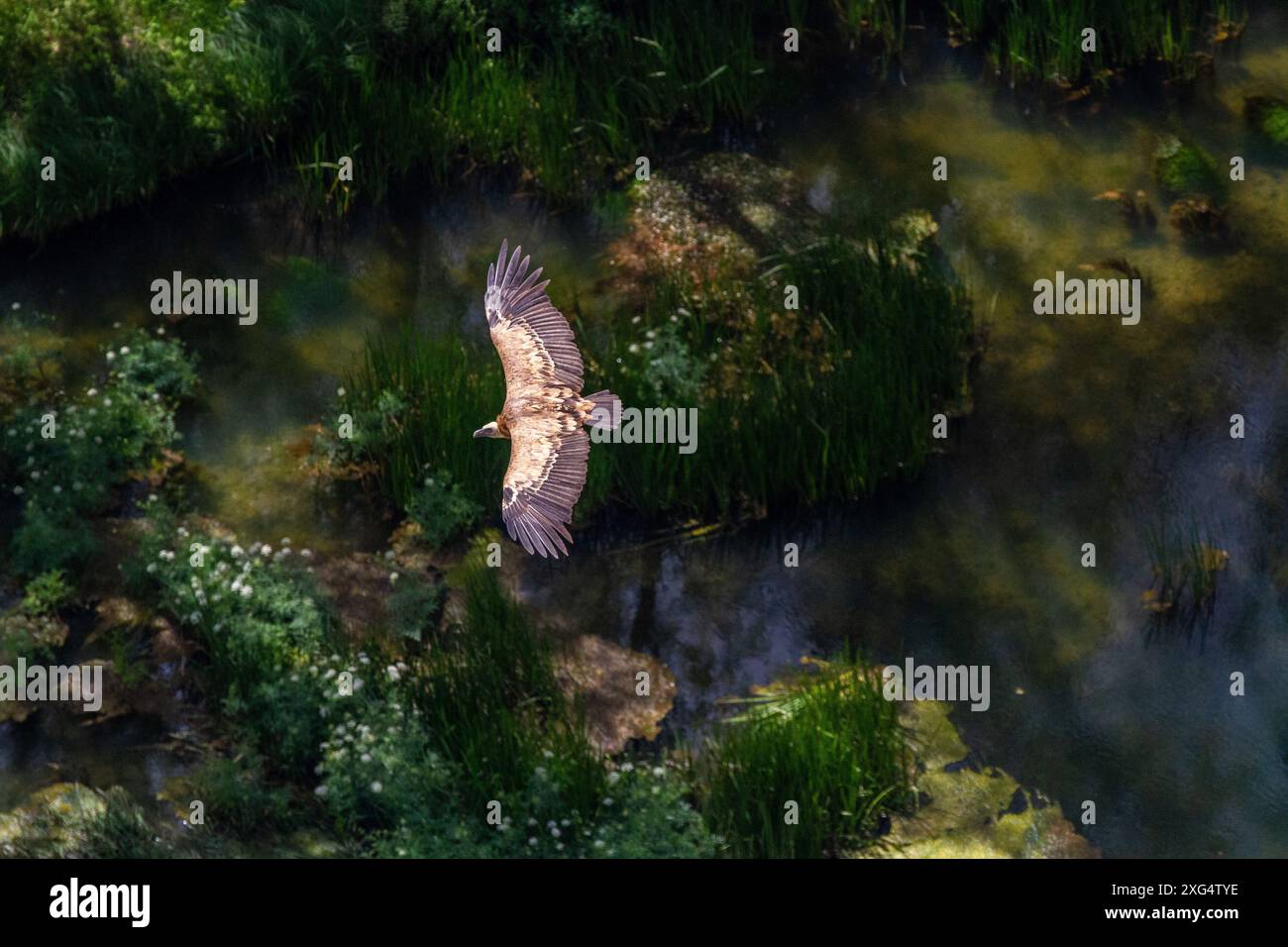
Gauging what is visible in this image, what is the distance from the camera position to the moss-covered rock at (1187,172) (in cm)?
1376

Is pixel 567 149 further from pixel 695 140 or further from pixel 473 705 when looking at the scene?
pixel 473 705

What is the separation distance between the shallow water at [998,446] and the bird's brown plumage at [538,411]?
160cm

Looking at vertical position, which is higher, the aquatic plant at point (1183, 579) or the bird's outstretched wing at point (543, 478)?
the bird's outstretched wing at point (543, 478)

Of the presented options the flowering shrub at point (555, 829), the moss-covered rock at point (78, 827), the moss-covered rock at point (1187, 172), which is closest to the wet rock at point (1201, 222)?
the moss-covered rock at point (1187, 172)

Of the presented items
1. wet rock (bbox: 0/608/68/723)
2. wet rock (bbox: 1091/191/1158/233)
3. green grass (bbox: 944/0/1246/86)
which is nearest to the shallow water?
wet rock (bbox: 1091/191/1158/233)

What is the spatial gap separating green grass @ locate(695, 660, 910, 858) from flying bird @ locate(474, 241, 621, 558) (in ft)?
4.75

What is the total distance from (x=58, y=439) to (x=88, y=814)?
2.62 meters

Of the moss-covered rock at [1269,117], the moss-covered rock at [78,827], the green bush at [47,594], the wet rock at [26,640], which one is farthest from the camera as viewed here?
the moss-covered rock at [1269,117]

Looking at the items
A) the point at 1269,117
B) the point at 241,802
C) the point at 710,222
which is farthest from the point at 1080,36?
the point at 241,802

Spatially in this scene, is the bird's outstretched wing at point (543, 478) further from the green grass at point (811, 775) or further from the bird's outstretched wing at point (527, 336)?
the green grass at point (811, 775)

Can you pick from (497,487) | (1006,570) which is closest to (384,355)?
(497,487)

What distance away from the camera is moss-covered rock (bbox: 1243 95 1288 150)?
554 inches

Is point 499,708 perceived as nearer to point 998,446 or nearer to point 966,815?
point 966,815

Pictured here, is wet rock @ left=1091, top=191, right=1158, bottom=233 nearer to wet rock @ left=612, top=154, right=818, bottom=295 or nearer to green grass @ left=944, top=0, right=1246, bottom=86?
green grass @ left=944, top=0, right=1246, bottom=86
